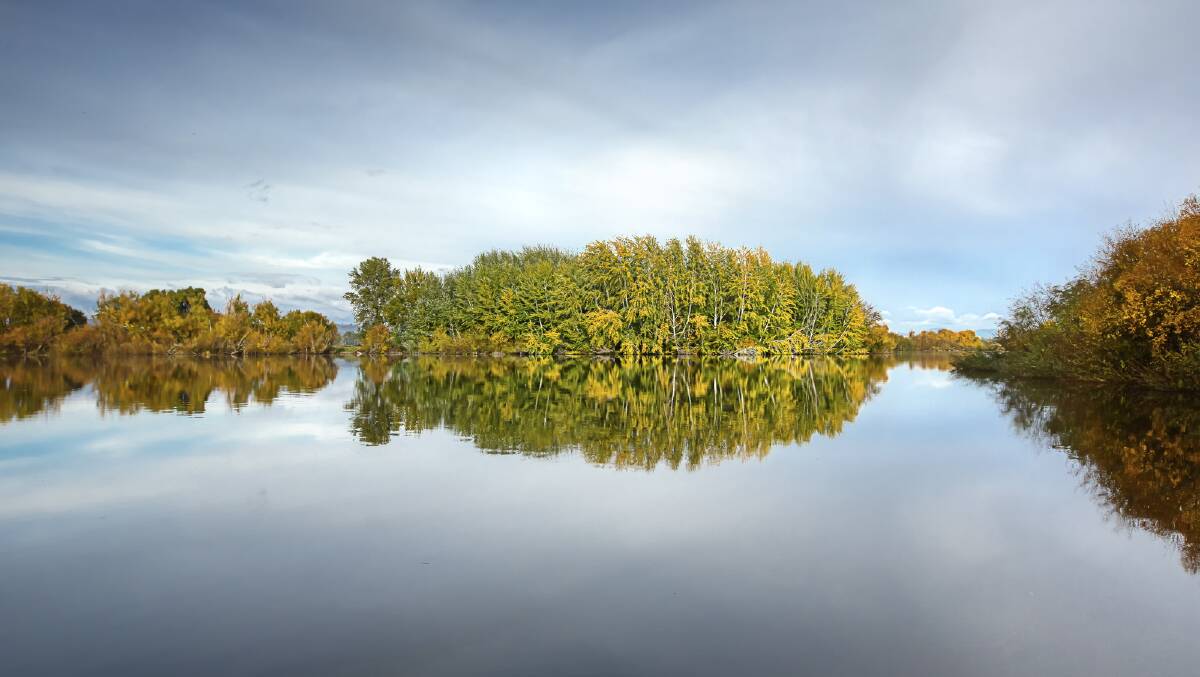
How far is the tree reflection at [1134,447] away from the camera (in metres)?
6.91

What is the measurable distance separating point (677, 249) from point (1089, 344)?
3905cm

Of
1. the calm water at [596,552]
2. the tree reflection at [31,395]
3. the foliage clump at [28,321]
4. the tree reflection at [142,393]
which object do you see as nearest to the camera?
the calm water at [596,552]

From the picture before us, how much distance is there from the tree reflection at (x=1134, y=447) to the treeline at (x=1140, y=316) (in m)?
1.09

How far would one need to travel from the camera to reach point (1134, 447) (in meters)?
11.2

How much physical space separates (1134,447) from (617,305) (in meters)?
48.5

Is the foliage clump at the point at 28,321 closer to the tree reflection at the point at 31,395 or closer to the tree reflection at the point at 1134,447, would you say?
the tree reflection at the point at 31,395

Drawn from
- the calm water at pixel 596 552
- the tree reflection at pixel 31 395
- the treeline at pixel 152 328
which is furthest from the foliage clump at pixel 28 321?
the calm water at pixel 596 552

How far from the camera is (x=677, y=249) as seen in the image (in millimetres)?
60062

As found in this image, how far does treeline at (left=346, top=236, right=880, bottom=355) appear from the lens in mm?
58688

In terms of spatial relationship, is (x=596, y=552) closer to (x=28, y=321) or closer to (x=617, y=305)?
(x=617, y=305)

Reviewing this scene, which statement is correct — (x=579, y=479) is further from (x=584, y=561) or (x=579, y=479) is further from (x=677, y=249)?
(x=677, y=249)

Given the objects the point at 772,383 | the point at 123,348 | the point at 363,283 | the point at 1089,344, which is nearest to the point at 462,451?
the point at 772,383

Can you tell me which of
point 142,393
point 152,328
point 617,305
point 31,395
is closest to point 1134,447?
point 142,393

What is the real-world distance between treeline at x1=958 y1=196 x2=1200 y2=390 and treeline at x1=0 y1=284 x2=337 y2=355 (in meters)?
61.2
